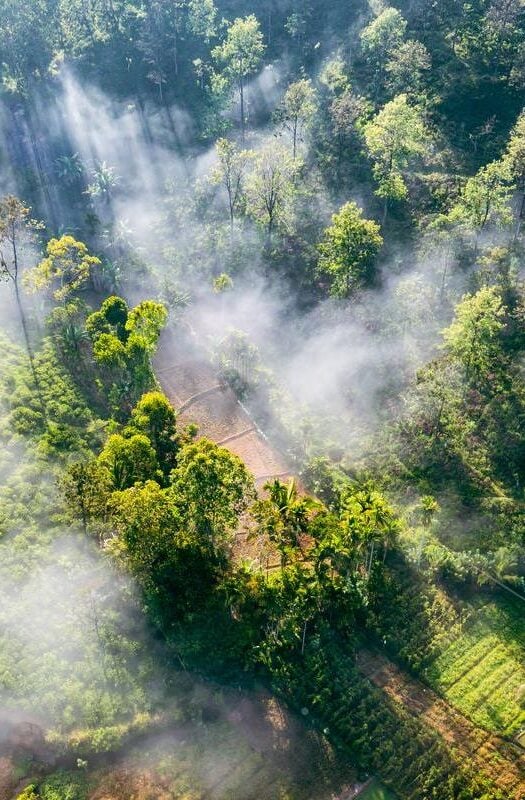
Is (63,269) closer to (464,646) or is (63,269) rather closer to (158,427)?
(158,427)

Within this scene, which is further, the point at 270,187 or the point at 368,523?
the point at 270,187

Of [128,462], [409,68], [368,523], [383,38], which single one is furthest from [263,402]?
[383,38]

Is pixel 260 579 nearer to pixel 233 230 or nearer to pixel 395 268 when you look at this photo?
pixel 395 268

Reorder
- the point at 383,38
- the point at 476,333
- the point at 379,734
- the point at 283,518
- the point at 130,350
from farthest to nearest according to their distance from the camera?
1. the point at 383,38
2. the point at 130,350
3. the point at 476,333
4. the point at 283,518
5. the point at 379,734

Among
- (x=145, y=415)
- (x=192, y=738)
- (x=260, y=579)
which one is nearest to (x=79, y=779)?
(x=192, y=738)

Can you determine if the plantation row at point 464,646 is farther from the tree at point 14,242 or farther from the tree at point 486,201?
the tree at point 486,201

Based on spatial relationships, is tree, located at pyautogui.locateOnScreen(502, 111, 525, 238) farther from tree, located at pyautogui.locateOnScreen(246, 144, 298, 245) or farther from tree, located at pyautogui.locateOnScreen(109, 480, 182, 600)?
tree, located at pyautogui.locateOnScreen(109, 480, 182, 600)
